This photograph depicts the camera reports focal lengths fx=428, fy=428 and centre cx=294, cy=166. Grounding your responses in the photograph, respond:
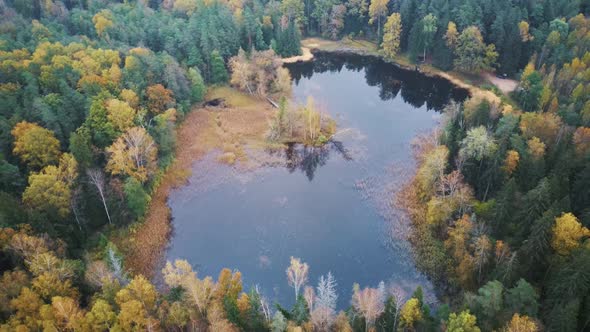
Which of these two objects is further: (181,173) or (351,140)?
(351,140)

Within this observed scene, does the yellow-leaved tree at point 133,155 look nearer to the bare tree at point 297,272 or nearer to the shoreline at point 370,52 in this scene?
the bare tree at point 297,272

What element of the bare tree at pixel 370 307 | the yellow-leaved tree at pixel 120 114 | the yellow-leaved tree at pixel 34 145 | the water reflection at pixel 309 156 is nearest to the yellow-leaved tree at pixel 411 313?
the bare tree at pixel 370 307

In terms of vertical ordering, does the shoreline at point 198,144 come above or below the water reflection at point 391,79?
below

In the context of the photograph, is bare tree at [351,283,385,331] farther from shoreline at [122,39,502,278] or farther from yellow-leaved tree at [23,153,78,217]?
yellow-leaved tree at [23,153,78,217]

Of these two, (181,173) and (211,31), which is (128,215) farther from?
(211,31)

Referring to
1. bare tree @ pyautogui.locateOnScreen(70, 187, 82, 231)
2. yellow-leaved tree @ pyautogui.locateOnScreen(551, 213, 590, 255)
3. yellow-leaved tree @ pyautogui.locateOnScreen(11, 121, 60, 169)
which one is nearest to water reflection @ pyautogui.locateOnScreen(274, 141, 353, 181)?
bare tree @ pyautogui.locateOnScreen(70, 187, 82, 231)

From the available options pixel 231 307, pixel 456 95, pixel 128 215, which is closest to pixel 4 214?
pixel 128 215

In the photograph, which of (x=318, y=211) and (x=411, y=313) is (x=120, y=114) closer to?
(x=318, y=211)
